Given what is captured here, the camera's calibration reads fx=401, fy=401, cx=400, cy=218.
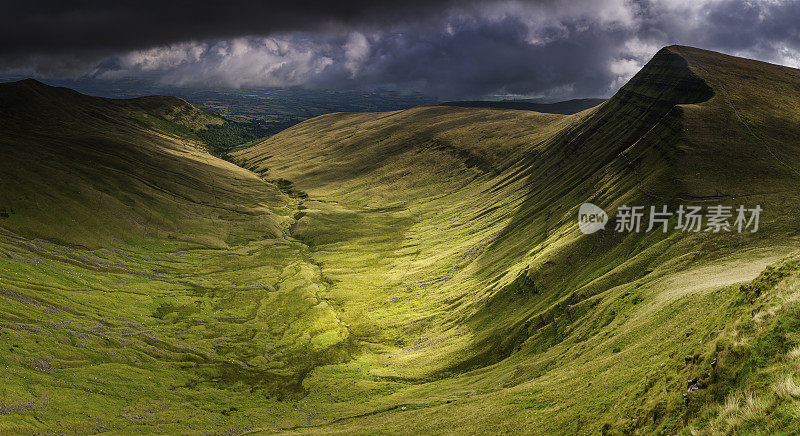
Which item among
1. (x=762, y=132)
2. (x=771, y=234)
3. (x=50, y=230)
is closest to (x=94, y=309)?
(x=50, y=230)

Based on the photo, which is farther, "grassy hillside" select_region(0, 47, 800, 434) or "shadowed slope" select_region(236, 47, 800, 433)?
"shadowed slope" select_region(236, 47, 800, 433)

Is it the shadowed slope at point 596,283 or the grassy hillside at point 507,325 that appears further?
the shadowed slope at point 596,283

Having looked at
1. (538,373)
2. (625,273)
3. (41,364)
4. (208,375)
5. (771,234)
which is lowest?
(208,375)

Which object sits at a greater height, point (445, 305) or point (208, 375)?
point (445, 305)

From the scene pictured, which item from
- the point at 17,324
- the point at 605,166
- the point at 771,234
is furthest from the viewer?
the point at 605,166

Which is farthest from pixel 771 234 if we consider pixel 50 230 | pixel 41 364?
pixel 50 230

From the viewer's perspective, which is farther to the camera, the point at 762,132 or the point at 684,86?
the point at 684,86

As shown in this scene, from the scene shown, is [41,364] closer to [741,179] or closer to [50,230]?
[50,230]

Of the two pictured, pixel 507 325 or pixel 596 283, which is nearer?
pixel 596 283

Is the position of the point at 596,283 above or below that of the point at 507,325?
above

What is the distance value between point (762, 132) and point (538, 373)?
12776 cm

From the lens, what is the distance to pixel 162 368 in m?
127

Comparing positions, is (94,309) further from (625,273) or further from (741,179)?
(741,179)

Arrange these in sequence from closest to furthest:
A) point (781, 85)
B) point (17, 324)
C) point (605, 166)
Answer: point (17, 324) → point (605, 166) → point (781, 85)
